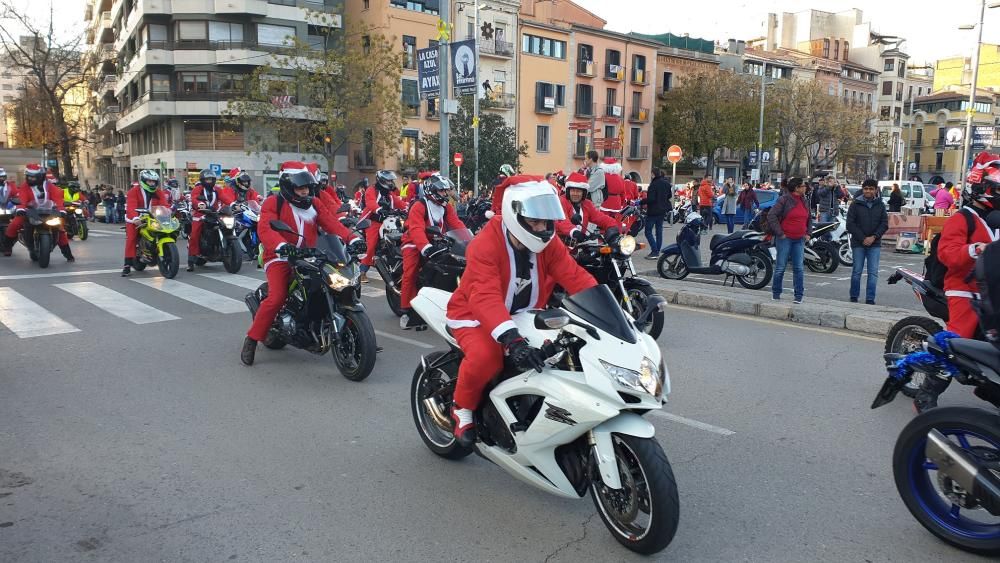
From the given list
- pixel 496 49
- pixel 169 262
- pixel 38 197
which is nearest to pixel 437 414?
pixel 169 262

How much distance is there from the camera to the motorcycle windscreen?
11.4ft

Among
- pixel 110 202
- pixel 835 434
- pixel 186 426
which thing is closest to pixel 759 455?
pixel 835 434

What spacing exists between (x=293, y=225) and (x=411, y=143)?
39.3 metres

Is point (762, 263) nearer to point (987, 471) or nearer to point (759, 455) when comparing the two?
point (759, 455)

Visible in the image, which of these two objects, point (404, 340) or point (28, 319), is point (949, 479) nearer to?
point (404, 340)

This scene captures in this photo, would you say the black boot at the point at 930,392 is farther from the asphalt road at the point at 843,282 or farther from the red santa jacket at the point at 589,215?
the asphalt road at the point at 843,282

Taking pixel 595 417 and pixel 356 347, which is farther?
pixel 356 347

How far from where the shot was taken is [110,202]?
33812 millimetres

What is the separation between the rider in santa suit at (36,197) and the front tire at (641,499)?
13.8 metres

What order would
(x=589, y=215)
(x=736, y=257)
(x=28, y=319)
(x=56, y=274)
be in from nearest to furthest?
1. (x=28, y=319)
2. (x=589, y=215)
3. (x=736, y=257)
4. (x=56, y=274)

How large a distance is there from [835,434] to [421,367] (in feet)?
9.57

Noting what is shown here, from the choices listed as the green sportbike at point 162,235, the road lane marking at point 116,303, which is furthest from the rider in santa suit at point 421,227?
the green sportbike at point 162,235

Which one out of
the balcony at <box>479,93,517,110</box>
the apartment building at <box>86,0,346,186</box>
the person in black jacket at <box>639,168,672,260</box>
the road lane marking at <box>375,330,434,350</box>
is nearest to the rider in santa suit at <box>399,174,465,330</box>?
the road lane marking at <box>375,330,434,350</box>

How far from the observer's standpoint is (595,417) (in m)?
3.32
